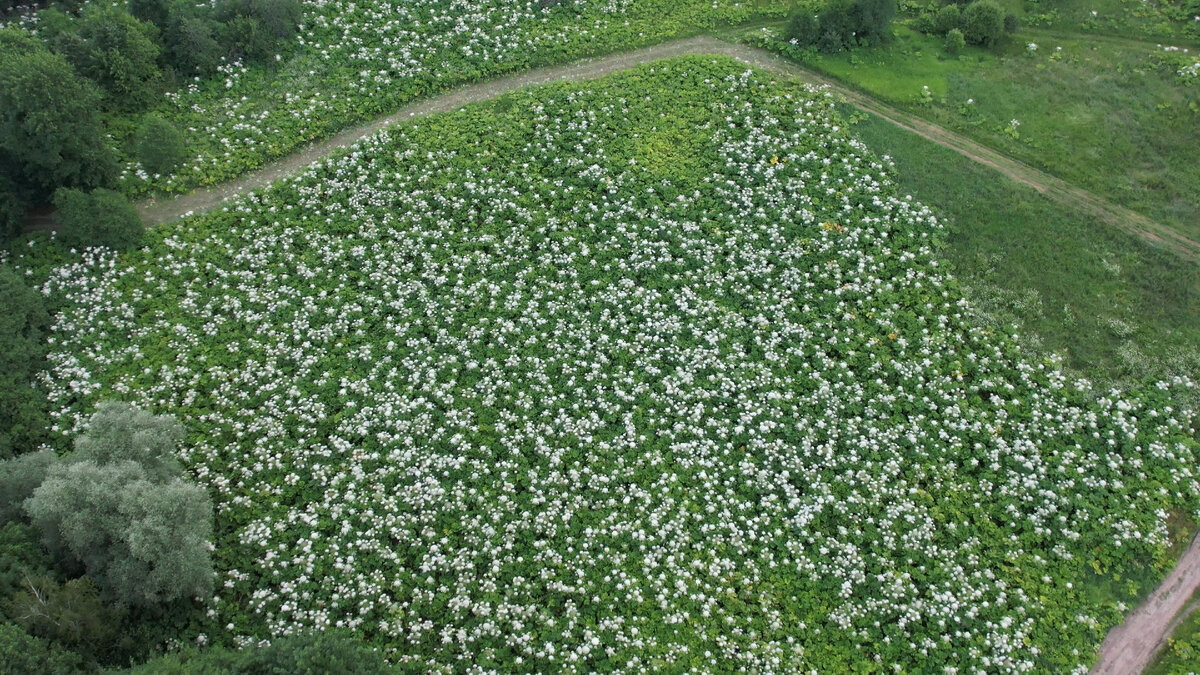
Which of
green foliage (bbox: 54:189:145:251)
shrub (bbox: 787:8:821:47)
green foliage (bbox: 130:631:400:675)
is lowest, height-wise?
green foliage (bbox: 130:631:400:675)

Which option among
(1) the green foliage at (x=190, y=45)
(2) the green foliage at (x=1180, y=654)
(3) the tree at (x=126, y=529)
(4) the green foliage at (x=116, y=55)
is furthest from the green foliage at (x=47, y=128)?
(2) the green foliage at (x=1180, y=654)

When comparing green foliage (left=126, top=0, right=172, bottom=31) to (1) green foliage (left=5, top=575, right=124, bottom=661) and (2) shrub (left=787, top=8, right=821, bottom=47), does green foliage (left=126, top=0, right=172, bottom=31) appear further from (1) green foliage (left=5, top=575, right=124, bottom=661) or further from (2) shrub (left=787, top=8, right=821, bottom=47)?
(2) shrub (left=787, top=8, right=821, bottom=47)

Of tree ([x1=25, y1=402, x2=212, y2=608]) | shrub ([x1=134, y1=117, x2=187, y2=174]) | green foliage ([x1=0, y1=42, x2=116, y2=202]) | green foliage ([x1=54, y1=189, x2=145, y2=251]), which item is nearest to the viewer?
tree ([x1=25, y1=402, x2=212, y2=608])

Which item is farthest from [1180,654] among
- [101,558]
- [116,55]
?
[116,55]

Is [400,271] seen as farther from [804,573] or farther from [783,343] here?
[804,573]

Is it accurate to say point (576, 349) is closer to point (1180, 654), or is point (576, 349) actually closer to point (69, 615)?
point (69, 615)

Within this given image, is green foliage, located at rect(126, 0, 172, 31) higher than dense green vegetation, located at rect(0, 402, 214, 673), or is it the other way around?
green foliage, located at rect(126, 0, 172, 31)

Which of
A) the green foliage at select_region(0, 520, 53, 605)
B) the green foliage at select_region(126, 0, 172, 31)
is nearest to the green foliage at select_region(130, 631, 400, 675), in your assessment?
the green foliage at select_region(0, 520, 53, 605)
